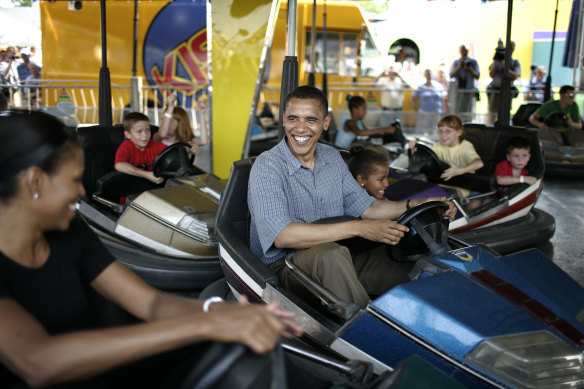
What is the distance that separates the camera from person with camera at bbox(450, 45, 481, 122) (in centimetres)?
703

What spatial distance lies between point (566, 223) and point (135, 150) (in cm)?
249

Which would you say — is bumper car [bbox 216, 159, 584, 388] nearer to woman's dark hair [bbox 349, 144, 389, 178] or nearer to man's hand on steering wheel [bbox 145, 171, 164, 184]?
woman's dark hair [bbox 349, 144, 389, 178]

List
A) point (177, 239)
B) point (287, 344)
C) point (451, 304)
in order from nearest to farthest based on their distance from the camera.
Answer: point (287, 344) < point (451, 304) < point (177, 239)

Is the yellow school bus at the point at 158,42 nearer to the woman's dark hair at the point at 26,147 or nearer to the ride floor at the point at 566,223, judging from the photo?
the ride floor at the point at 566,223

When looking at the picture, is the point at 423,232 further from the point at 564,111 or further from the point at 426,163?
the point at 564,111

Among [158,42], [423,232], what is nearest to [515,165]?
[423,232]

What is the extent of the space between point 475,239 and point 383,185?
2.48 ft

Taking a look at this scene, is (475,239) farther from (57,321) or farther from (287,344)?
(57,321)

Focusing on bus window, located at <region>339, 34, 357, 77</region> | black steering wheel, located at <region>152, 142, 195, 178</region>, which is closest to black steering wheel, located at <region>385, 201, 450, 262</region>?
black steering wheel, located at <region>152, 142, 195, 178</region>

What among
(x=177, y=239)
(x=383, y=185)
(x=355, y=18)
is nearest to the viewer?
(x=383, y=185)

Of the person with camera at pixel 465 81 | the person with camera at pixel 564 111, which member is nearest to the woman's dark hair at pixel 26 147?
the person with camera at pixel 564 111

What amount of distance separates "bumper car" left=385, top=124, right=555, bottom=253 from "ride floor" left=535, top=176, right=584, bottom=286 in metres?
0.12

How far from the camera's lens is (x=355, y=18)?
26.9 ft

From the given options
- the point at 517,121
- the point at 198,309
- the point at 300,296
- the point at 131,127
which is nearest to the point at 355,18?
the point at 517,121
